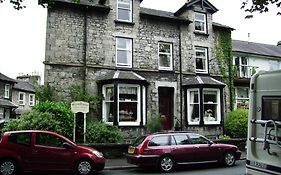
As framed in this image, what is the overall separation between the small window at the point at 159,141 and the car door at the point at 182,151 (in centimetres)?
37

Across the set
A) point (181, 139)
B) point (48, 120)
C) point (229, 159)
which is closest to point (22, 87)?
point (48, 120)

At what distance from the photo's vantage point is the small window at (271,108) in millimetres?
5758

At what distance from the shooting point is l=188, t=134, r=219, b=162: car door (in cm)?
1305

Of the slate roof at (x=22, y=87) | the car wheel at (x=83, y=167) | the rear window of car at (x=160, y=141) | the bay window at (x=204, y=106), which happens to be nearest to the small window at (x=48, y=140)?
the car wheel at (x=83, y=167)

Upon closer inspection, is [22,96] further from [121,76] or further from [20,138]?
[20,138]

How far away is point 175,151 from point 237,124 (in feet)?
35.5

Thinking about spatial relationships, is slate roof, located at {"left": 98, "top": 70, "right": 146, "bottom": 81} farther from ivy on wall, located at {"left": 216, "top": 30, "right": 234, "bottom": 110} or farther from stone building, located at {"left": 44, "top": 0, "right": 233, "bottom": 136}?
ivy on wall, located at {"left": 216, "top": 30, "right": 234, "bottom": 110}

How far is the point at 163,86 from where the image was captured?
21750 millimetres

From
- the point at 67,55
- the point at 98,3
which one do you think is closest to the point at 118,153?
the point at 67,55

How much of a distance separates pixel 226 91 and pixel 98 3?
1148 centimetres

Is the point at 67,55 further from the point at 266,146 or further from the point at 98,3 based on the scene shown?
the point at 266,146

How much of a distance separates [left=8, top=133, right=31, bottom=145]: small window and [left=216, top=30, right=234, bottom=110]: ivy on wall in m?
16.3

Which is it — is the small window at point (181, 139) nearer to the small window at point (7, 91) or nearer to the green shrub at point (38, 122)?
the green shrub at point (38, 122)

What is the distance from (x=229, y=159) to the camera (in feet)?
44.8
